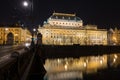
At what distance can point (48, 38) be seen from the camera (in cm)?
17975

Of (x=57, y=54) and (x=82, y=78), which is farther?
(x=57, y=54)

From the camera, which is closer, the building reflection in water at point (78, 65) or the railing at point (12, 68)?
the railing at point (12, 68)

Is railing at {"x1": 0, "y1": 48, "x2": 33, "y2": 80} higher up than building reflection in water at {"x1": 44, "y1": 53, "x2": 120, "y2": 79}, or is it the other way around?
railing at {"x1": 0, "y1": 48, "x2": 33, "y2": 80}

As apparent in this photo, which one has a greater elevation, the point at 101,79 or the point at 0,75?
the point at 0,75

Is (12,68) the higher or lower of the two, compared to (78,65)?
higher

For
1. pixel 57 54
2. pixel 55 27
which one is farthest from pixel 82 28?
pixel 57 54

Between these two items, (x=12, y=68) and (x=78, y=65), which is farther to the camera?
(x=78, y=65)

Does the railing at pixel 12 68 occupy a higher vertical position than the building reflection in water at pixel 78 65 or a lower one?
higher

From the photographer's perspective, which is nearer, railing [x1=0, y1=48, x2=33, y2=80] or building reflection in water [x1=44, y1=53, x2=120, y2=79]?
railing [x1=0, y1=48, x2=33, y2=80]

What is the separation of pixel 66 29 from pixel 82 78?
149 metres

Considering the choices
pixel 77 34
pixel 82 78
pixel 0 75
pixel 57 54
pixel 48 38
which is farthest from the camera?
pixel 77 34

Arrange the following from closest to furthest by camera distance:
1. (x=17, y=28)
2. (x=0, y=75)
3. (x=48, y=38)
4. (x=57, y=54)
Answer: (x=0, y=75), (x=57, y=54), (x=17, y=28), (x=48, y=38)

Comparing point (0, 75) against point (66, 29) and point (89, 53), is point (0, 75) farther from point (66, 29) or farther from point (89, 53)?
point (66, 29)

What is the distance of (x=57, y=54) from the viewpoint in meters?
102
